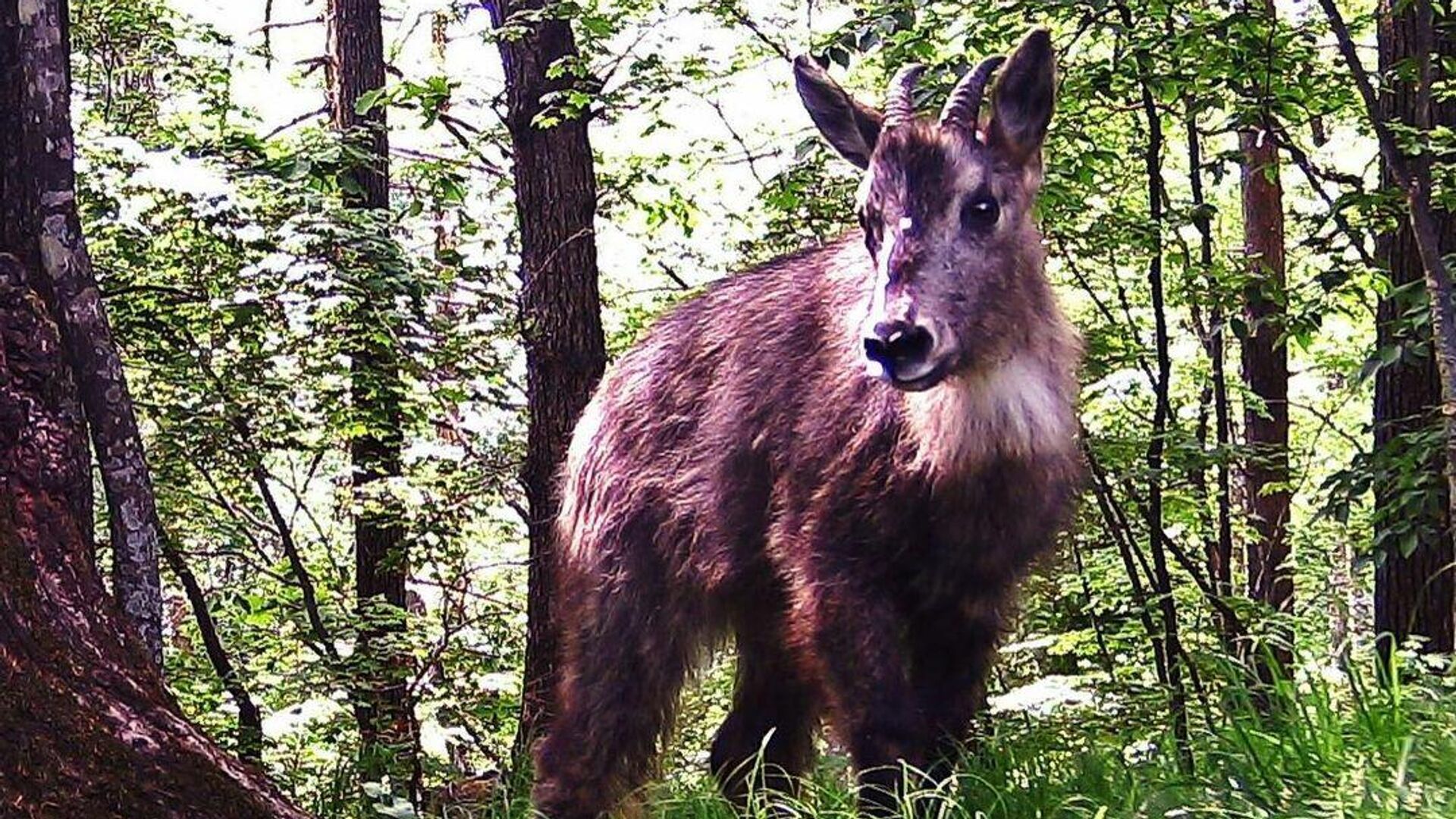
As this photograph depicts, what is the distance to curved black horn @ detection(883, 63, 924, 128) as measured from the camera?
13.6ft

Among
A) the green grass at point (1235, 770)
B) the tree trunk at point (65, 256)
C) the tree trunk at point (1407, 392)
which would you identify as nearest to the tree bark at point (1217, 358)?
the tree trunk at point (1407, 392)

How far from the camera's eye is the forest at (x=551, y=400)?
314 centimetres

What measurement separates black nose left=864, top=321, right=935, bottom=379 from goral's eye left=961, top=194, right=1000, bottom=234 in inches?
18.4

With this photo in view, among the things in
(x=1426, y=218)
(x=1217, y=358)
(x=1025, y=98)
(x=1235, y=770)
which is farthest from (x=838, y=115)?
(x=1217, y=358)

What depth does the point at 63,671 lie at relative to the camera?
9.52ft

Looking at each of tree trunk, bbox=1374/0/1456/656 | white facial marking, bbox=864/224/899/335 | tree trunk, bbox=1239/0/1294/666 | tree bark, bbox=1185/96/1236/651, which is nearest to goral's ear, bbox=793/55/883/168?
white facial marking, bbox=864/224/899/335

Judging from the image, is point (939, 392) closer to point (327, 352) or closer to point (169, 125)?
point (327, 352)

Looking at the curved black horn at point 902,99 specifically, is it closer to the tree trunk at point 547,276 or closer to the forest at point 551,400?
the forest at point 551,400

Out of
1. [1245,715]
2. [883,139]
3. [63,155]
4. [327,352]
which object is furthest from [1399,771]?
[327,352]

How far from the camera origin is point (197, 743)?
120 inches

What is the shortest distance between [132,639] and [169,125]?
3.81m

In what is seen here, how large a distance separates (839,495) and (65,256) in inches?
86.9

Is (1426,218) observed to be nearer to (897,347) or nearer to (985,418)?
(985,418)

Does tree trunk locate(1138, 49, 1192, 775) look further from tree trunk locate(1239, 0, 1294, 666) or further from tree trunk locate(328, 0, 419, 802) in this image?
tree trunk locate(328, 0, 419, 802)
